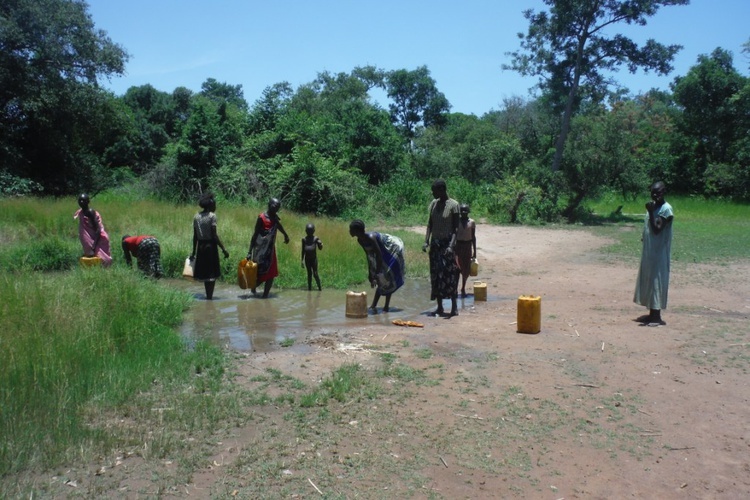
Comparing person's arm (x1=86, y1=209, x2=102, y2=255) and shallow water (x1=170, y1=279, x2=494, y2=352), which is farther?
person's arm (x1=86, y1=209, x2=102, y2=255)

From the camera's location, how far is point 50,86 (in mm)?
24141

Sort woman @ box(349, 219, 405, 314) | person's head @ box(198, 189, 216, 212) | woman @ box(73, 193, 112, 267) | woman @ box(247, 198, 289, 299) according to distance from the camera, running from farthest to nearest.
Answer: woman @ box(73, 193, 112, 267)
woman @ box(247, 198, 289, 299)
person's head @ box(198, 189, 216, 212)
woman @ box(349, 219, 405, 314)

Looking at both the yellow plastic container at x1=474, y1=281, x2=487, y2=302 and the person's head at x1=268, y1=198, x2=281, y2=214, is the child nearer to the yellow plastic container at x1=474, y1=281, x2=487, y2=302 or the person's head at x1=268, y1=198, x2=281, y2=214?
the person's head at x1=268, y1=198, x2=281, y2=214

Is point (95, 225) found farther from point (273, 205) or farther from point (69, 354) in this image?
point (69, 354)

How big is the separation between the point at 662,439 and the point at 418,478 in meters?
2.05

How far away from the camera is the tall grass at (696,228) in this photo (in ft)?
58.5

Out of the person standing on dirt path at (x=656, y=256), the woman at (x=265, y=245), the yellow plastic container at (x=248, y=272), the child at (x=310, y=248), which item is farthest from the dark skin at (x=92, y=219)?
the person standing on dirt path at (x=656, y=256)

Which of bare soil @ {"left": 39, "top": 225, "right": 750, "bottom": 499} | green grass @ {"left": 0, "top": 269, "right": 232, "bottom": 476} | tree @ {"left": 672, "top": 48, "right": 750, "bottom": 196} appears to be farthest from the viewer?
tree @ {"left": 672, "top": 48, "right": 750, "bottom": 196}

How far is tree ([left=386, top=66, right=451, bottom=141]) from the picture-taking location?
174ft

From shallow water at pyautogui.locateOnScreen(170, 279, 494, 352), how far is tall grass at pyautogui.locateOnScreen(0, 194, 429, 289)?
0.81 meters

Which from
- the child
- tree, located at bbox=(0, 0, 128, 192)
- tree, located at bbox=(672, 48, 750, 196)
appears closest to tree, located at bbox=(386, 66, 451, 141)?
tree, located at bbox=(672, 48, 750, 196)

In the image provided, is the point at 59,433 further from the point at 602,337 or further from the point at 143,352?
the point at 602,337

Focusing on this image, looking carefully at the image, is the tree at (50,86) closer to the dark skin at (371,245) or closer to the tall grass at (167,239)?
the tall grass at (167,239)

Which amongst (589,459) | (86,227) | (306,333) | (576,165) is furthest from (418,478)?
(576,165)
